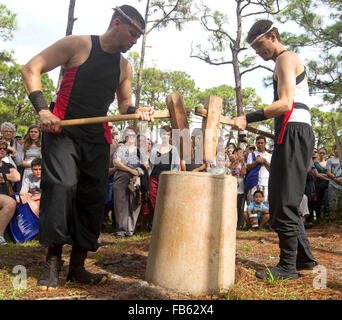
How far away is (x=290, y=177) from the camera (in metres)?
3.12

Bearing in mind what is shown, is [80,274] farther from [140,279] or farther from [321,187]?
[321,187]

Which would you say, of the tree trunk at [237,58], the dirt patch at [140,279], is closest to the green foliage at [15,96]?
the tree trunk at [237,58]

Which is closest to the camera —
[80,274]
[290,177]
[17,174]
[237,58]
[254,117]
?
[80,274]

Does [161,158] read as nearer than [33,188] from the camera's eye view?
No

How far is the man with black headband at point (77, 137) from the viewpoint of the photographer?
277 cm

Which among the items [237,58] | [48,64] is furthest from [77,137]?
[237,58]

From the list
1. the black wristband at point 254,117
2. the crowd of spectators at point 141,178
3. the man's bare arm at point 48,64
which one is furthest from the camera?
the crowd of spectators at point 141,178

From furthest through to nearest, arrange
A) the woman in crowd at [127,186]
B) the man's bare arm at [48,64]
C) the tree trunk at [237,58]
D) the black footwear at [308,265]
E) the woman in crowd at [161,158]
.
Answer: the tree trunk at [237,58]
the woman in crowd at [161,158]
the woman in crowd at [127,186]
the black footwear at [308,265]
the man's bare arm at [48,64]

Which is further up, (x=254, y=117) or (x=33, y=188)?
(x=254, y=117)

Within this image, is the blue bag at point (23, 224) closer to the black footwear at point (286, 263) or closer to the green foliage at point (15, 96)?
the black footwear at point (286, 263)

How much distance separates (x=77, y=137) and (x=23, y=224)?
10.8 ft

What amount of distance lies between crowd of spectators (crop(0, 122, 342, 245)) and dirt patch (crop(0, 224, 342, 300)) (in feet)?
4.23

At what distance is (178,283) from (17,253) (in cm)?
254

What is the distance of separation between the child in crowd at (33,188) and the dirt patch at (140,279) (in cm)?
77
